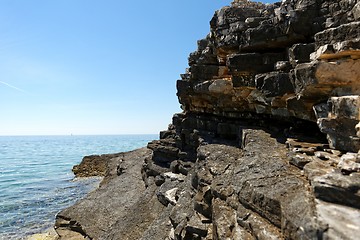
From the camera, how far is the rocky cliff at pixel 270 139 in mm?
6461

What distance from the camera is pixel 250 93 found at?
15.8 metres

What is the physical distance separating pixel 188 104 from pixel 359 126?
2060cm

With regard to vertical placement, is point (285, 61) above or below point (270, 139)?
above

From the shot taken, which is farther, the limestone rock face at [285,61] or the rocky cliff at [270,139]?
the limestone rock face at [285,61]

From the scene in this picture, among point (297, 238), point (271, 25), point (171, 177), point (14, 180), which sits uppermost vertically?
point (271, 25)

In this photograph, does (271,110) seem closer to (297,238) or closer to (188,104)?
(297,238)

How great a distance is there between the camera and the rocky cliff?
6.46m

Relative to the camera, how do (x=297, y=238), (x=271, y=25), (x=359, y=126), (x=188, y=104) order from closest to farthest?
(x=297, y=238)
(x=359, y=126)
(x=271, y=25)
(x=188, y=104)

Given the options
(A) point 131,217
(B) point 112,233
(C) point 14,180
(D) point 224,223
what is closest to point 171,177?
(A) point 131,217

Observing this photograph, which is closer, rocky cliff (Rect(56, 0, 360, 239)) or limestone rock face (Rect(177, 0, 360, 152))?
rocky cliff (Rect(56, 0, 360, 239))

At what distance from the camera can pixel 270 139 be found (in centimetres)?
1307

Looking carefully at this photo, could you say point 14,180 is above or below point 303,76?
below

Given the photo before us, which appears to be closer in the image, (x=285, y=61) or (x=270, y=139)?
(x=285, y=61)

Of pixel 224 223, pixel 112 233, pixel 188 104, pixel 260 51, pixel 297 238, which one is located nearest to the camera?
pixel 297 238
